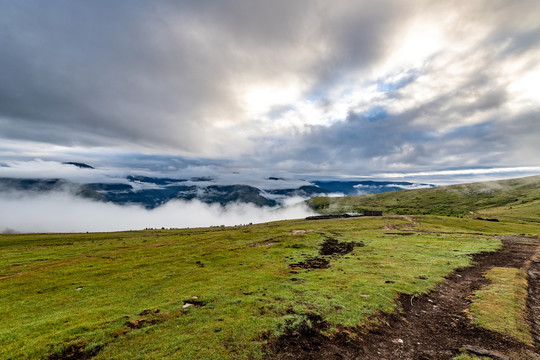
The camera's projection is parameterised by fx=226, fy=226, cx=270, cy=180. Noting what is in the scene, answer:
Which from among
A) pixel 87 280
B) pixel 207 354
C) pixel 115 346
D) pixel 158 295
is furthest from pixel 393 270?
pixel 87 280

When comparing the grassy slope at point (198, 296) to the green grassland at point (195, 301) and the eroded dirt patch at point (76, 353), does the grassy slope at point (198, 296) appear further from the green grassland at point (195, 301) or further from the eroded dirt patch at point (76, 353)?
the eroded dirt patch at point (76, 353)

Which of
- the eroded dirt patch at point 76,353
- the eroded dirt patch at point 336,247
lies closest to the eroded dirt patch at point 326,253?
the eroded dirt patch at point 336,247

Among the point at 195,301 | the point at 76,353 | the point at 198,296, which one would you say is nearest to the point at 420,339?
the point at 195,301

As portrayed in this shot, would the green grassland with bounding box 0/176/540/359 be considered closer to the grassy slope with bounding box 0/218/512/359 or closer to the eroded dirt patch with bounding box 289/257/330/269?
the grassy slope with bounding box 0/218/512/359

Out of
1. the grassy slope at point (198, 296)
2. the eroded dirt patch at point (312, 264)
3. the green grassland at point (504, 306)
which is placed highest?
the grassy slope at point (198, 296)

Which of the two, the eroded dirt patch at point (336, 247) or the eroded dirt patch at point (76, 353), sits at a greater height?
the eroded dirt patch at point (76, 353)

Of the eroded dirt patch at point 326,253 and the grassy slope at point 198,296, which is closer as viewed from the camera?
the grassy slope at point 198,296

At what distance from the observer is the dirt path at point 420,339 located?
13.1 meters

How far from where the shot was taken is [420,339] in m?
15.0

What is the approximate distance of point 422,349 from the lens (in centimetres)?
1389

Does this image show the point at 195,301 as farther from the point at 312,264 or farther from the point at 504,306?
the point at 504,306

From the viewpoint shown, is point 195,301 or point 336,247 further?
point 336,247

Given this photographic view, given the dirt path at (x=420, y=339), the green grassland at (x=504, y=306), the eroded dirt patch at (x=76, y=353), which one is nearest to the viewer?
the eroded dirt patch at (x=76, y=353)

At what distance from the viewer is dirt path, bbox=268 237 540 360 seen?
13.1 m
